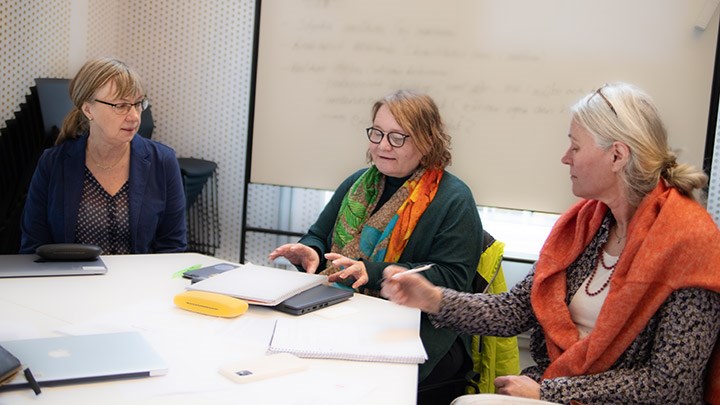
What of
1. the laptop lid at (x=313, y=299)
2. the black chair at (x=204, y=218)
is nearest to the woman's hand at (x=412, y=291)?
the laptop lid at (x=313, y=299)

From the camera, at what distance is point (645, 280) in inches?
64.2

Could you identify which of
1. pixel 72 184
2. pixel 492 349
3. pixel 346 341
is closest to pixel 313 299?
pixel 346 341

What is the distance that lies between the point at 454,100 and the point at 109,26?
1649 mm

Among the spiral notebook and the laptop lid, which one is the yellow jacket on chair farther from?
the spiral notebook

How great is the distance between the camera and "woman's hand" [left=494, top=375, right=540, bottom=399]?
5.65 ft

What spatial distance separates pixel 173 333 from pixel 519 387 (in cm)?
77

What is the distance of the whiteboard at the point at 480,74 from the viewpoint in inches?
117

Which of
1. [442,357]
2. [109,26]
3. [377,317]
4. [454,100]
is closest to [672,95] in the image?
[454,100]

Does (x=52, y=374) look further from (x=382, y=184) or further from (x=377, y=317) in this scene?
(x=382, y=184)

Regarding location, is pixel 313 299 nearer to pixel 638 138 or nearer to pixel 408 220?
pixel 408 220

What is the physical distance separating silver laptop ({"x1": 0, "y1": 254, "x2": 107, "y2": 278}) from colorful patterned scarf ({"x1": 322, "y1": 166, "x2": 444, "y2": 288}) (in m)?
0.68

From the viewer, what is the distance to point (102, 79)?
101 inches

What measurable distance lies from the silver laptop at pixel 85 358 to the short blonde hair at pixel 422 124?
3.85ft

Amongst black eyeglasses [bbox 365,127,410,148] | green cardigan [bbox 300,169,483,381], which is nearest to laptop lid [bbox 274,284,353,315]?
green cardigan [bbox 300,169,483,381]
